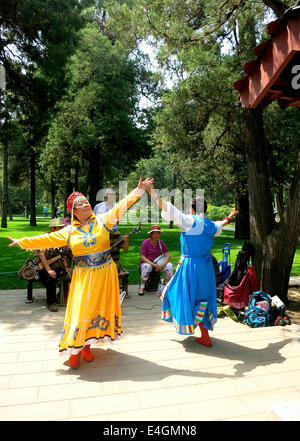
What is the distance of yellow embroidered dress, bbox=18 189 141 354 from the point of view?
150 inches

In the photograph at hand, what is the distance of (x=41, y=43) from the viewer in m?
11.0

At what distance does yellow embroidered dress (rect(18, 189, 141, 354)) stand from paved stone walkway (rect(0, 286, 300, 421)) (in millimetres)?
387

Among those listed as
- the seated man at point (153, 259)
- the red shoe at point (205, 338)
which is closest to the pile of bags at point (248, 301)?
the seated man at point (153, 259)

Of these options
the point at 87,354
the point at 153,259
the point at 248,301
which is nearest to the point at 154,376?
the point at 87,354

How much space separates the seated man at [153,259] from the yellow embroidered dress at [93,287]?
3136mm

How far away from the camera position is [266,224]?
670cm

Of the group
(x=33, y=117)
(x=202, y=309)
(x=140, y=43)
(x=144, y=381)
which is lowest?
(x=144, y=381)

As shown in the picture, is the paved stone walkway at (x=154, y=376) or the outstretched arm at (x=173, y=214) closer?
the paved stone walkway at (x=154, y=376)

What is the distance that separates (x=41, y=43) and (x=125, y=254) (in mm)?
7698

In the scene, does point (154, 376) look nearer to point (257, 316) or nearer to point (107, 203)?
point (257, 316)

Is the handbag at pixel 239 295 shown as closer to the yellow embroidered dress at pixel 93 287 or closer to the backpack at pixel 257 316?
the backpack at pixel 257 316

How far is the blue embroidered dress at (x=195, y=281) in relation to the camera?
14.1 feet

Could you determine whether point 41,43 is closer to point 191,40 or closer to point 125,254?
point 191,40

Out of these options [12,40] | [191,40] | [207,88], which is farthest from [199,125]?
[12,40]
